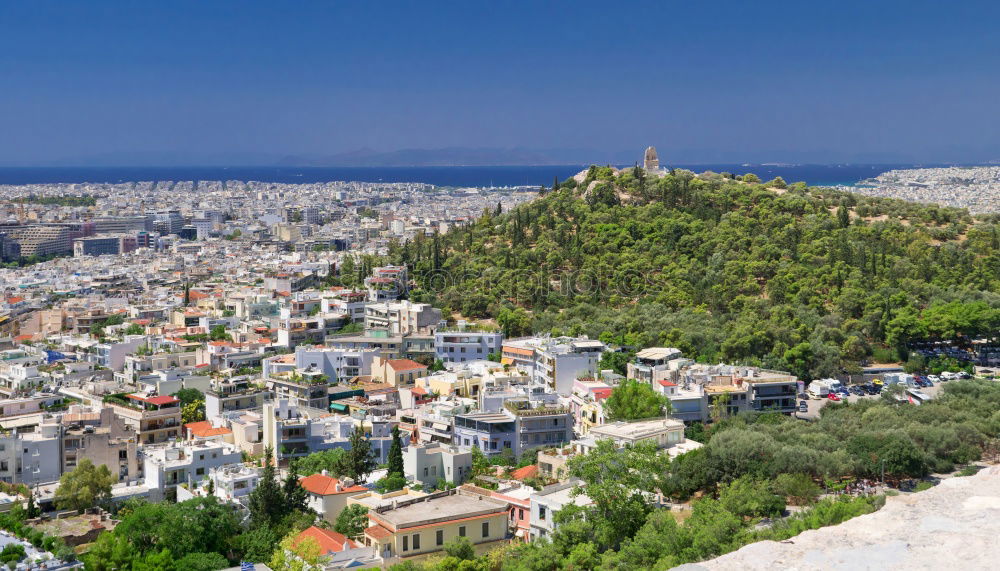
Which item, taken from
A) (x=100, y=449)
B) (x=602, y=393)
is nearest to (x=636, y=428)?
(x=602, y=393)

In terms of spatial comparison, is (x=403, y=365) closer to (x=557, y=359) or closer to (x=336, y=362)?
(x=336, y=362)

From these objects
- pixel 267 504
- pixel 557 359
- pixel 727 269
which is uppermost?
pixel 727 269

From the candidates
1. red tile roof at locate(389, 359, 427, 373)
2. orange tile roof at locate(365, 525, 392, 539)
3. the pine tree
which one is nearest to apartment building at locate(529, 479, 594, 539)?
orange tile roof at locate(365, 525, 392, 539)

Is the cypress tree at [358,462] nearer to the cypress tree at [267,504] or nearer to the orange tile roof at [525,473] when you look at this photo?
the orange tile roof at [525,473]

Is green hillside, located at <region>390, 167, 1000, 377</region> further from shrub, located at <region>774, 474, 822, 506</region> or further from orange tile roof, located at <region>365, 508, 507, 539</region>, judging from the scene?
orange tile roof, located at <region>365, 508, 507, 539</region>

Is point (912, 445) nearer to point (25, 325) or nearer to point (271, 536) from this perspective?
point (271, 536)

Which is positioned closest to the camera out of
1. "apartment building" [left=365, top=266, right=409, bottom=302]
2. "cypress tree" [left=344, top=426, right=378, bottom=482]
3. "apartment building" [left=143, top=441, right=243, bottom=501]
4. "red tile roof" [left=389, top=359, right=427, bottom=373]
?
"apartment building" [left=143, top=441, right=243, bottom=501]

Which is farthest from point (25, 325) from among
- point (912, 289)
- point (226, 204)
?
point (226, 204)
